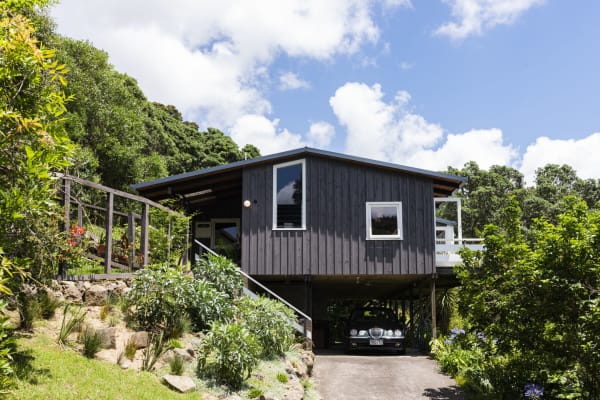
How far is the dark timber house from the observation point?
15.9 metres

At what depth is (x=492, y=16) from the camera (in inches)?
524

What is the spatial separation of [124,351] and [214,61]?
13214 mm

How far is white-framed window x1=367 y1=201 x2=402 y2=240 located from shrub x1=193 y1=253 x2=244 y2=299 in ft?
16.2

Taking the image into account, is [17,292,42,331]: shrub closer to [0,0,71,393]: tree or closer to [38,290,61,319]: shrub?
[38,290,61,319]: shrub

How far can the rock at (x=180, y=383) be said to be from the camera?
793cm

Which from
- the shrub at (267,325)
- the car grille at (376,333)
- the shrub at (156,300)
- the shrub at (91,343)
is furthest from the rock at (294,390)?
the car grille at (376,333)

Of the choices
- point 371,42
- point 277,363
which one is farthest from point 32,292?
point 371,42

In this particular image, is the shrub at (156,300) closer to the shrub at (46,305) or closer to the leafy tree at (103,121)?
the shrub at (46,305)

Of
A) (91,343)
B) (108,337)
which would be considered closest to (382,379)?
(108,337)

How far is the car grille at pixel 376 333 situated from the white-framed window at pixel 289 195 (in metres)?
3.54

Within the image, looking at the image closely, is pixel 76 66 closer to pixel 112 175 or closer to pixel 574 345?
pixel 112 175

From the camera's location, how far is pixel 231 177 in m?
17.0

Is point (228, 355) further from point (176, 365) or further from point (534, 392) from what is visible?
point (534, 392)

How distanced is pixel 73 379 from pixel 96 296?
288 centimetres
